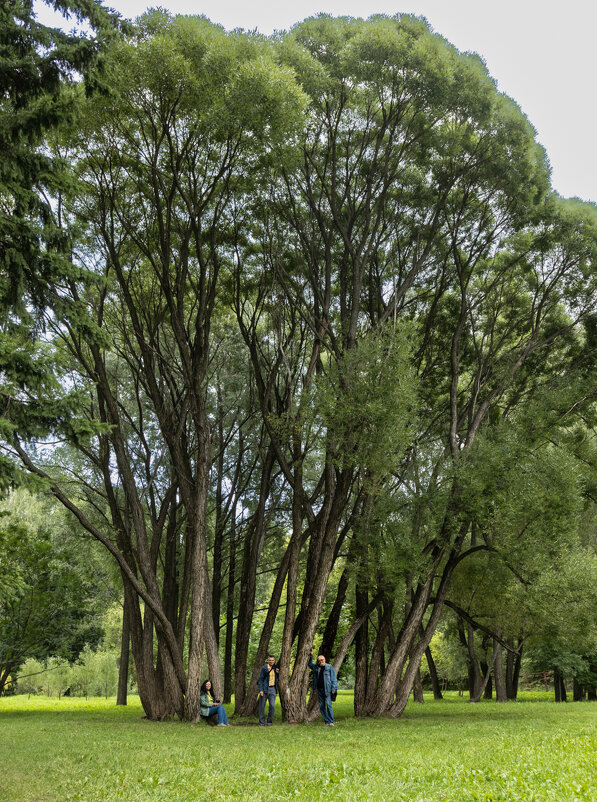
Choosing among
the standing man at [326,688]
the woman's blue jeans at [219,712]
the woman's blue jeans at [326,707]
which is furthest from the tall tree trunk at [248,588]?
the woman's blue jeans at [326,707]

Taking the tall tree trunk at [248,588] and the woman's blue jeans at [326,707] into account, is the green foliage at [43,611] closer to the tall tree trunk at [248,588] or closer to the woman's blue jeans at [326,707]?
the tall tree trunk at [248,588]

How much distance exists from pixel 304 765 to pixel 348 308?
13.5m

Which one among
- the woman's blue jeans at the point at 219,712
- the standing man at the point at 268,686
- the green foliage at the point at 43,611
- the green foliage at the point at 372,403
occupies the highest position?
the green foliage at the point at 372,403

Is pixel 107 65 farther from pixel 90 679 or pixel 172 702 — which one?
pixel 90 679

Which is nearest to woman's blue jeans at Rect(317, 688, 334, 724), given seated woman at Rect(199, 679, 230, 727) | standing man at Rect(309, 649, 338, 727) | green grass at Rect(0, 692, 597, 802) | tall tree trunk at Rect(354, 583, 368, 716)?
standing man at Rect(309, 649, 338, 727)

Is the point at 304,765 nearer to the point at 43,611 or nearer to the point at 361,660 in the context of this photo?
the point at 361,660

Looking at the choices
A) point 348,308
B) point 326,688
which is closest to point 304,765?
point 326,688

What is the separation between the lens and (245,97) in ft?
43.1

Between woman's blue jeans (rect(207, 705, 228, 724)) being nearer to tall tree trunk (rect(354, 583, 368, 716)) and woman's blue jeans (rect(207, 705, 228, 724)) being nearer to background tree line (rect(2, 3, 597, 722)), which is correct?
background tree line (rect(2, 3, 597, 722))

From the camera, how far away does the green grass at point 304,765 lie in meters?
6.25

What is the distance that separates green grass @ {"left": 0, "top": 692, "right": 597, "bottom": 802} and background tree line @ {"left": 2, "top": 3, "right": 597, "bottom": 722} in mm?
3975

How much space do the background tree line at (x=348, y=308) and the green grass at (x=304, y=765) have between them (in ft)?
13.0

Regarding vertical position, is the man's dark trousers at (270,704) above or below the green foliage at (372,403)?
below

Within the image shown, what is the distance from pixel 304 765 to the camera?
26.4 feet
